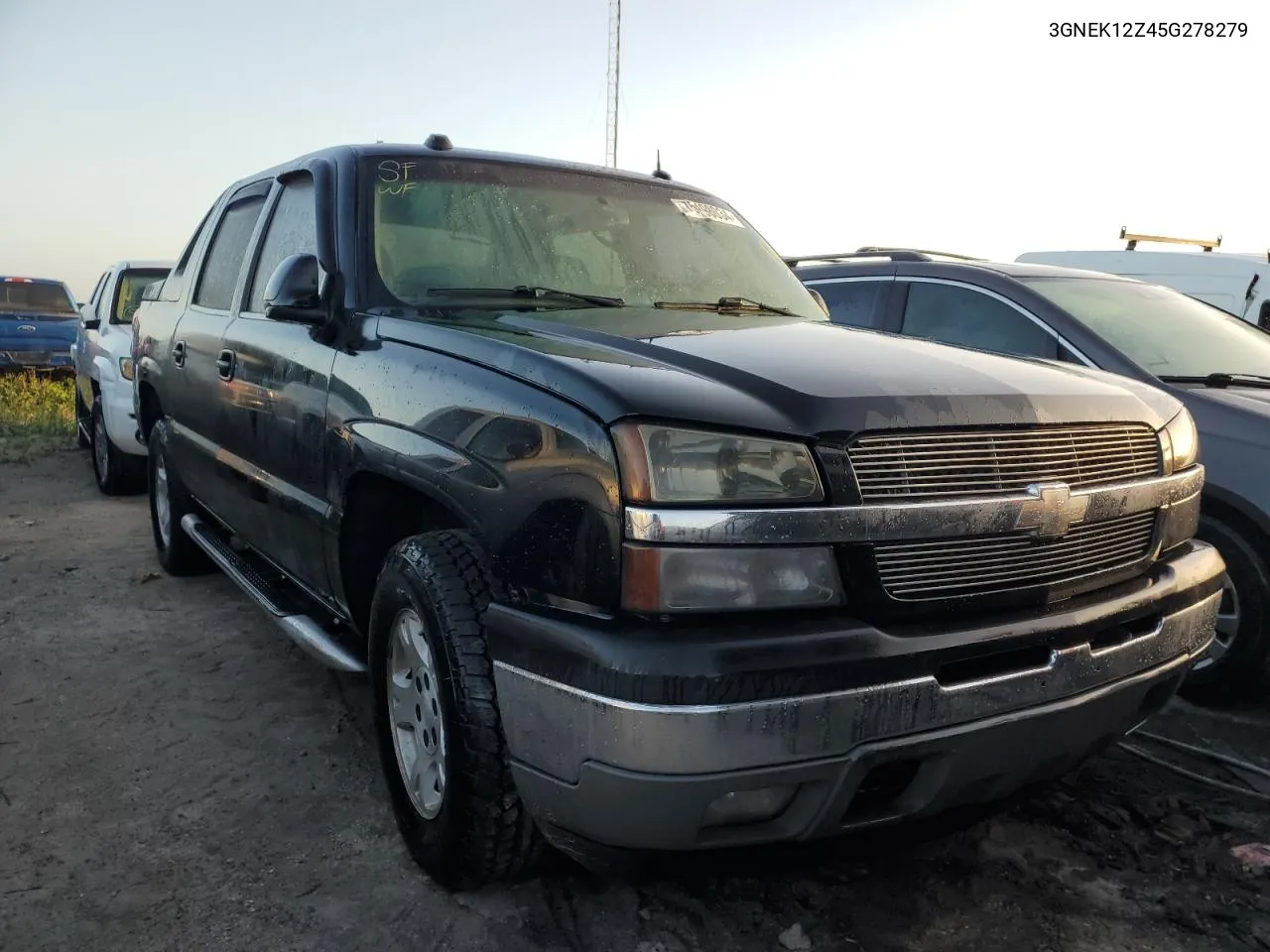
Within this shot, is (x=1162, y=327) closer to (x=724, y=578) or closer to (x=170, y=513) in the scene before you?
(x=724, y=578)

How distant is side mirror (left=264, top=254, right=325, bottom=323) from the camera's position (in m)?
2.94

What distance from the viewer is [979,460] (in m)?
2.10

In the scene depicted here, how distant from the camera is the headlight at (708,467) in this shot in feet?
6.22

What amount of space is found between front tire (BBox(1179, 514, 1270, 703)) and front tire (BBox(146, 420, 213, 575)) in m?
4.41

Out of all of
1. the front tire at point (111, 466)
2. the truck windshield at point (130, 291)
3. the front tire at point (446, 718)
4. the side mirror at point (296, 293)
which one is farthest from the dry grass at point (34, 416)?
the front tire at point (446, 718)

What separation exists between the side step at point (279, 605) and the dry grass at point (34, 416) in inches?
249

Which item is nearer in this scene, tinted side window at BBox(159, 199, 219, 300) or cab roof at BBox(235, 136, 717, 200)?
cab roof at BBox(235, 136, 717, 200)

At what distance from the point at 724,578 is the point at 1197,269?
24.7 feet

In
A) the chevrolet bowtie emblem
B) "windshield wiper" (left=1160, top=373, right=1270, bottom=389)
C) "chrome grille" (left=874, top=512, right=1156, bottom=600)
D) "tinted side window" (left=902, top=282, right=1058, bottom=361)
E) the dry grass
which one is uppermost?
"tinted side window" (left=902, top=282, right=1058, bottom=361)

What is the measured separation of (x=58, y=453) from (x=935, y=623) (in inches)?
402

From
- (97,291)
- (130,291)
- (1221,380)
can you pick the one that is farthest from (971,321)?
(97,291)

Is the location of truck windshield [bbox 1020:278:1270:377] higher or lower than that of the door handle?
higher

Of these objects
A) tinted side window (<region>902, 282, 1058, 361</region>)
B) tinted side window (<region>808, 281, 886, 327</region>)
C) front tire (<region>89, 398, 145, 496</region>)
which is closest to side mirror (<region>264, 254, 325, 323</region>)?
A: tinted side window (<region>902, 282, 1058, 361</region>)

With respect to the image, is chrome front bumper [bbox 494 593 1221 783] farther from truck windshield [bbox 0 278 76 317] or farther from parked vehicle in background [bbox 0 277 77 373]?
truck windshield [bbox 0 278 76 317]
